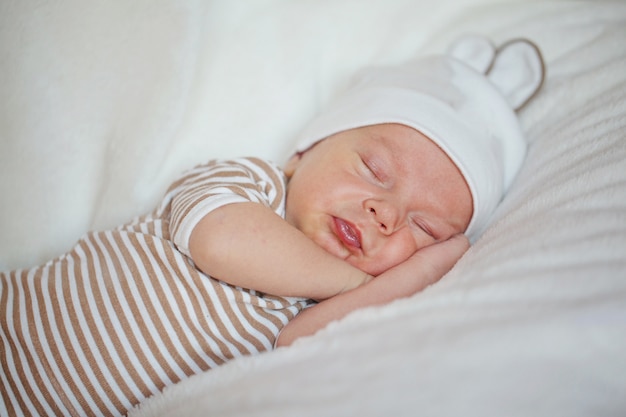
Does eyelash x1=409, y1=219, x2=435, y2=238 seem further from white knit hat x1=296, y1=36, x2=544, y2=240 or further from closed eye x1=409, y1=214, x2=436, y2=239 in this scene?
white knit hat x1=296, y1=36, x2=544, y2=240

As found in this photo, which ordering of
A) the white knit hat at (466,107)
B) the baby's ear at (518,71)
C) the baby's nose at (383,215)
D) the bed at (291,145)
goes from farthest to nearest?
the baby's ear at (518,71), the white knit hat at (466,107), the baby's nose at (383,215), the bed at (291,145)

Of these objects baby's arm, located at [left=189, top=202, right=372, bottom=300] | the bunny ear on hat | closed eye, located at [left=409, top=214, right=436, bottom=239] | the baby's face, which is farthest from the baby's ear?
baby's arm, located at [left=189, top=202, right=372, bottom=300]

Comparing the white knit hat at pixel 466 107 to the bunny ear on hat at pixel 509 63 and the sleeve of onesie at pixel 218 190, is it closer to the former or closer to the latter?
the bunny ear on hat at pixel 509 63

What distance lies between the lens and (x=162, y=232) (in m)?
1.08

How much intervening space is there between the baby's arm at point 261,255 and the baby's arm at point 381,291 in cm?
4

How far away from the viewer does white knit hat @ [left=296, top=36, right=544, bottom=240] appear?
1.18 metres

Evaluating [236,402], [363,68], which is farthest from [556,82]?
[236,402]

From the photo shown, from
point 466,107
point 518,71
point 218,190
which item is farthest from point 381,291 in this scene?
point 518,71

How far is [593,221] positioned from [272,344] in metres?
0.56

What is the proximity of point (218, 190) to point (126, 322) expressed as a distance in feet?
0.90

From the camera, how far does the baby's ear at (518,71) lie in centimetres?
134

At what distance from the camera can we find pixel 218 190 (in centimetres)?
103

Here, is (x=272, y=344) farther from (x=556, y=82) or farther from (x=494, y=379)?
(x=556, y=82)

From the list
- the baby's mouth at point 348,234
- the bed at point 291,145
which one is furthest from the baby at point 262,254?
the bed at point 291,145
